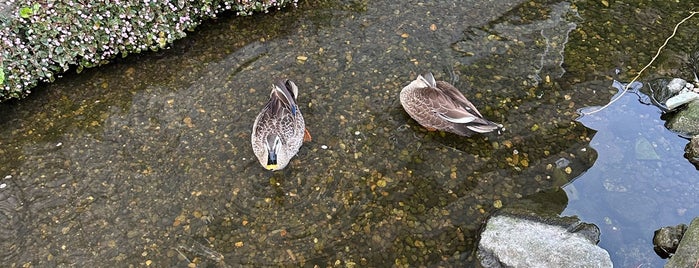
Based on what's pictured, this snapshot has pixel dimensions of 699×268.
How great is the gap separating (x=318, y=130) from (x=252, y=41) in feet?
4.61

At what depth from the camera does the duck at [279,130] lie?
4352mm

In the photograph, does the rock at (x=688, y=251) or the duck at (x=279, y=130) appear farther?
the duck at (x=279, y=130)

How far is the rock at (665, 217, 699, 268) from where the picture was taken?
12.1 feet

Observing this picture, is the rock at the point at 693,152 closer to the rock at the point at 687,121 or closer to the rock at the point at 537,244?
the rock at the point at 687,121

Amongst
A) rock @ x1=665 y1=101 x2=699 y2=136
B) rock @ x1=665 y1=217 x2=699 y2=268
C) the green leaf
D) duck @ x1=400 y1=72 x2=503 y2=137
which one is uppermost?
the green leaf

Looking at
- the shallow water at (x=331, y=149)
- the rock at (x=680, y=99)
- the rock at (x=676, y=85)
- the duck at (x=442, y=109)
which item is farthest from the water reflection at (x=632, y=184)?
the duck at (x=442, y=109)

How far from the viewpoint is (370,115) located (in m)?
5.03

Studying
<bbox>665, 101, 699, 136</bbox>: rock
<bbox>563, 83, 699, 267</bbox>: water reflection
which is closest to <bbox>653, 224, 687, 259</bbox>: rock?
<bbox>563, 83, 699, 267</bbox>: water reflection

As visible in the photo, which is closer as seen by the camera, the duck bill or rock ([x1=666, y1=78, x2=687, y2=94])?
the duck bill

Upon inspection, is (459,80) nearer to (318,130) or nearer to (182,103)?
(318,130)

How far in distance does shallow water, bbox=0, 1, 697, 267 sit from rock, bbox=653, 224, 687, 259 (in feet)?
0.25

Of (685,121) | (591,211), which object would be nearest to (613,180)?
(591,211)

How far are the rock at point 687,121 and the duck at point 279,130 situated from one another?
126 inches

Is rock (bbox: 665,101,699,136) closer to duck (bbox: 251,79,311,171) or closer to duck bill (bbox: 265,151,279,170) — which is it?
duck (bbox: 251,79,311,171)
